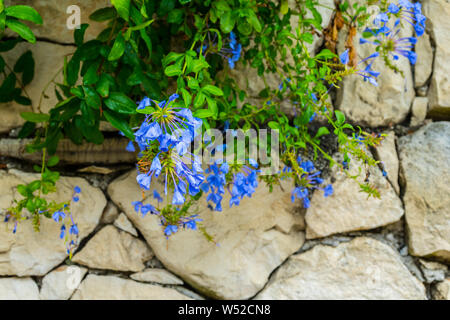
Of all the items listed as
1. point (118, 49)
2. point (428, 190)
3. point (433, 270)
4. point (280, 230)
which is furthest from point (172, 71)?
point (433, 270)

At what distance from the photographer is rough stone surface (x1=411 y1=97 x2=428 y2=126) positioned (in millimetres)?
1536

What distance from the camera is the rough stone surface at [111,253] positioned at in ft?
4.80

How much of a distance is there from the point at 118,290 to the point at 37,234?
34cm

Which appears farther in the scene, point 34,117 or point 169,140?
point 34,117

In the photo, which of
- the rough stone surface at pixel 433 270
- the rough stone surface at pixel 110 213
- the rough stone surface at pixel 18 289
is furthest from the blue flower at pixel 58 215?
the rough stone surface at pixel 433 270

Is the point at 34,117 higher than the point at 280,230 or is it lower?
higher

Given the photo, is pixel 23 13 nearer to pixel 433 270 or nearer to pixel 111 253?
pixel 111 253

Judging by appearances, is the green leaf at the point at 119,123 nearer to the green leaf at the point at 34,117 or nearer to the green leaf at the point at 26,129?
the green leaf at the point at 34,117

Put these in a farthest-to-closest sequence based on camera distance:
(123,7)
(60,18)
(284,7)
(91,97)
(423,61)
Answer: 1. (423,61)
2. (60,18)
3. (284,7)
4. (91,97)
5. (123,7)

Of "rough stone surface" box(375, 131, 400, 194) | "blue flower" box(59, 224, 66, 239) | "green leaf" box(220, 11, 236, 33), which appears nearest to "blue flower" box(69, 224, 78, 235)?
"blue flower" box(59, 224, 66, 239)

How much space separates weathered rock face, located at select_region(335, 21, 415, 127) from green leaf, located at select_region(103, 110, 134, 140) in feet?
2.69

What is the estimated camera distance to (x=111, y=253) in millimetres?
1469

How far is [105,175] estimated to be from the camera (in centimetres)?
153

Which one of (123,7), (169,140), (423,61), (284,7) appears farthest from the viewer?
(423,61)
